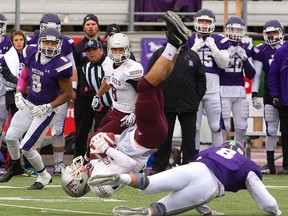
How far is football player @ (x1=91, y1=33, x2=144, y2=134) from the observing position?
34.1 ft

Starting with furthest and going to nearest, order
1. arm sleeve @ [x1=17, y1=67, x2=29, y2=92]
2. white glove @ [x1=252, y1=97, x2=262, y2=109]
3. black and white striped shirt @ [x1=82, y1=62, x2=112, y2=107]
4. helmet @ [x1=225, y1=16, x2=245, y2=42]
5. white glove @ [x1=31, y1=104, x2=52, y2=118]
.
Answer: white glove @ [x1=252, y1=97, x2=262, y2=109] < helmet @ [x1=225, y1=16, x2=245, y2=42] < black and white striped shirt @ [x1=82, y1=62, x2=112, y2=107] < arm sleeve @ [x1=17, y1=67, x2=29, y2=92] < white glove @ [x1=31, y1=104, x2=52, y2=118]

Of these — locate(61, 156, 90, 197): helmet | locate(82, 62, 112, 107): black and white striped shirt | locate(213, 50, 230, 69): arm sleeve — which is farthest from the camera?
locate(213, 50, 230, 69): arm sleeve

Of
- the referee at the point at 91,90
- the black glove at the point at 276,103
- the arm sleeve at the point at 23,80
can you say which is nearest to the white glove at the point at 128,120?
the arm sleeve at the point at 23,80

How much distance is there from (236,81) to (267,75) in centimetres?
45

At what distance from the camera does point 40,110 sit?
36.3 ft

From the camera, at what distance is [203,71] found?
42.2ft

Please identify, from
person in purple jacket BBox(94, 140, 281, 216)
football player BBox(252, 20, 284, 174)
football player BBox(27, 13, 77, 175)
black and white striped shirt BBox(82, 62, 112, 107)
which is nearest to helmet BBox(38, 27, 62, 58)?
black and white striped shirt BBox(82, 62, 112, 107)

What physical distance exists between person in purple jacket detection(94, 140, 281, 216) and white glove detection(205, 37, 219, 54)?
4656mm

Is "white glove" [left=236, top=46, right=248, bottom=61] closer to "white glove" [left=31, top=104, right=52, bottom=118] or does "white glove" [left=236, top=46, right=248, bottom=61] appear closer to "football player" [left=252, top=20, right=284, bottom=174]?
"football player" [left=252, top=20, right=284, bottom=174]

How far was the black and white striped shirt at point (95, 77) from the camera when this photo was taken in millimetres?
12922

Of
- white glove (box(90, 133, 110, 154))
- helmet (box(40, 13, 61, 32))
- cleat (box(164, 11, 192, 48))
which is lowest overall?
white glove (box(90, 133, 110, 154))

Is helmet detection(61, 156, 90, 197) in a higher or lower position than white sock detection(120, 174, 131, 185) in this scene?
lower

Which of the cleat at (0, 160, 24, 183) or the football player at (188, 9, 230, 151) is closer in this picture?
the cleat at (0, 160, 24, 183)

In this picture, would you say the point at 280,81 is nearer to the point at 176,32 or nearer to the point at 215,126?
the point at 215,126
